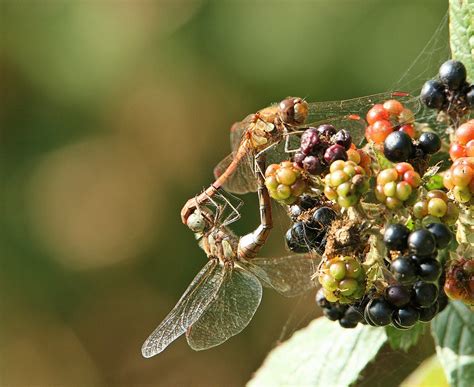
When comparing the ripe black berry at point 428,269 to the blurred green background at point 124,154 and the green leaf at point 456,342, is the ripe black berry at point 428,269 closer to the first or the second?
the green leaf at point 456,342

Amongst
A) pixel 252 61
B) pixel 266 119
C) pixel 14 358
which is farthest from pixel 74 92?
pixel 266 119

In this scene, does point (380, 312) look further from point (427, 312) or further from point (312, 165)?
point (312, 165)

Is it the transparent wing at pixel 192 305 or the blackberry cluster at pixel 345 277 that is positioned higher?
the blackberry cluster at pixel 345 277

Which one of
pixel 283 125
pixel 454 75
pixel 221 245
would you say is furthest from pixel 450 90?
pixel 221 245

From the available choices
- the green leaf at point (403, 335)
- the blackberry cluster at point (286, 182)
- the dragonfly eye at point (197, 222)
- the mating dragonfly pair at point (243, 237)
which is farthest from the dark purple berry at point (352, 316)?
the dragonfly eye at point (197, 222)

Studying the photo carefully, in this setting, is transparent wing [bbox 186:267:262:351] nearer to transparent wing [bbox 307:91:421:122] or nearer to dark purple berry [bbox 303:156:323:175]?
transparent wing [bbox 307:91:421:122]

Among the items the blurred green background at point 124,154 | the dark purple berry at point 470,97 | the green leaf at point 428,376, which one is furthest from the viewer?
the blurred green background at point 124,154

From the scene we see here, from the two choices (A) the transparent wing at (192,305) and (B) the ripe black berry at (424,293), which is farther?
(A) the transparent wing at (192,305)
